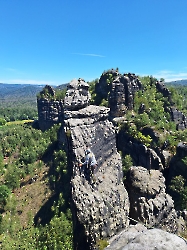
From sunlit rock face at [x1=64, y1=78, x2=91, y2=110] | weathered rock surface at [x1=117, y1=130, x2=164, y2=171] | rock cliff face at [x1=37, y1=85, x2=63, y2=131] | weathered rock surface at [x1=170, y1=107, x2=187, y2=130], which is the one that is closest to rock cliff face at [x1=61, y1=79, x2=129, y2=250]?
sunlit rock face at [x1=64, y1=78, x2=91, y2=110]

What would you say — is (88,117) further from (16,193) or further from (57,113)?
(57,113)

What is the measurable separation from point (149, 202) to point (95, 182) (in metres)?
6.42

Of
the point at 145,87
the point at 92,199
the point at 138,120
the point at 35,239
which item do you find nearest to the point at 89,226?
the point at 92,199

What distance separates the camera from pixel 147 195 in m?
18.1

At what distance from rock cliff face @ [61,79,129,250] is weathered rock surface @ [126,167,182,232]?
2.16 metres

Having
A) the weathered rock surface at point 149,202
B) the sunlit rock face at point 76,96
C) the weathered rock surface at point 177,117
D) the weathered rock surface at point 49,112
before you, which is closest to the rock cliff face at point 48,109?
the weathered rock surface at point 49,112

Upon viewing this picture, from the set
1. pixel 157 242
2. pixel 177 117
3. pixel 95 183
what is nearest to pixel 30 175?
pixel 177 117

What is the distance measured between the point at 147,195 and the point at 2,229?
3012cm

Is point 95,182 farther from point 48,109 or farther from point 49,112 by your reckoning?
point 48,109

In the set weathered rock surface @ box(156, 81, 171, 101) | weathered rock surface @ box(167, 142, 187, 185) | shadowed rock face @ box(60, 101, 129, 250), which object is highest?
weathered rock surface @ box(156, 81, 171, 101)

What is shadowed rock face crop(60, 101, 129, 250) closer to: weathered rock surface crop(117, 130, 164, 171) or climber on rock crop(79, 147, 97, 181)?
climber on rock crop(79, 147, 97, 181)

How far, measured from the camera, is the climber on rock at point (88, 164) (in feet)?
44.7

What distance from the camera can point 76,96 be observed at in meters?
16.6

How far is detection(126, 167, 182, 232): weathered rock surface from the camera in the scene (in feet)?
56.2
